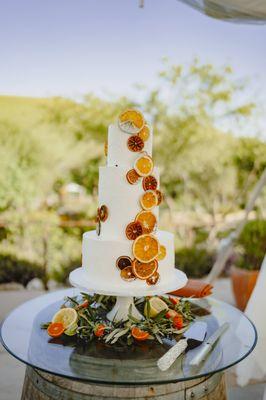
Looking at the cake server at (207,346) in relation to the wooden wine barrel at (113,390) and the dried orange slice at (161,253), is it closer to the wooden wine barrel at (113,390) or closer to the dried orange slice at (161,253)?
the wooden wine barrel at (113,390)

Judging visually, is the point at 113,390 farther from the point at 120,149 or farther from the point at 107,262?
the point at 120,149

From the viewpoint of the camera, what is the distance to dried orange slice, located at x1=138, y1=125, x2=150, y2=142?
1.92 metres

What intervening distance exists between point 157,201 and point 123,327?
2.02 ft

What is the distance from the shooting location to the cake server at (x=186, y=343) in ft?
4.99

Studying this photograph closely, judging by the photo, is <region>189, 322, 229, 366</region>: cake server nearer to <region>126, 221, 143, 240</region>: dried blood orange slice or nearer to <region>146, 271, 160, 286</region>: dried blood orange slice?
<region>146, 271, 160, 286</region>: dried blood orange slice

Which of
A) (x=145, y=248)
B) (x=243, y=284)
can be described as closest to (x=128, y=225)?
(x=145, y=248)

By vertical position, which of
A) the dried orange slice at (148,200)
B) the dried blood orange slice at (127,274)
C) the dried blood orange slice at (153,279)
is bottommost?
the dried blood orange slice at (153,279)

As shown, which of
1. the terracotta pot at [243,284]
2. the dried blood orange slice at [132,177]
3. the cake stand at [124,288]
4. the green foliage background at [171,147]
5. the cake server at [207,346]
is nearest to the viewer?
the cake server at [207,346]

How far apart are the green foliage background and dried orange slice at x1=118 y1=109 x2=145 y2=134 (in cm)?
493

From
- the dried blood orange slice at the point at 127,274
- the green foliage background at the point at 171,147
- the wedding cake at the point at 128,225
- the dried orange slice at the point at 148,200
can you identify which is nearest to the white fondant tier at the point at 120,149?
the wedding cake at the point at 128,225

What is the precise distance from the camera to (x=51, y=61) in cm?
730

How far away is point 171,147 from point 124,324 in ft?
20.3

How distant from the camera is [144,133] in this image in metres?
1.92

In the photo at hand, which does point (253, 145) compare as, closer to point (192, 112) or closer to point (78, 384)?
point (192, 112)
